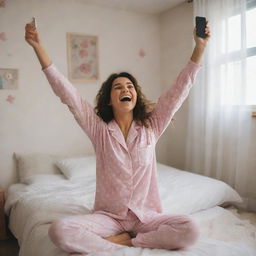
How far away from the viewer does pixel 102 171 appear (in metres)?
1.47

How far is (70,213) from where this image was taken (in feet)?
5.57

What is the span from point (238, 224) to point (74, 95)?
4.36ft

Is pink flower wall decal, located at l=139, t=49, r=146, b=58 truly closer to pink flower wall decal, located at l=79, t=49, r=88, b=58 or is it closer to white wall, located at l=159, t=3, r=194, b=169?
white wall, located at l=159, t=3, r=194, b=169

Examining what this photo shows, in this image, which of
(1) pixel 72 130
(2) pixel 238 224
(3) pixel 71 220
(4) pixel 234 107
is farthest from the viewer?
(1) pixel 72 130

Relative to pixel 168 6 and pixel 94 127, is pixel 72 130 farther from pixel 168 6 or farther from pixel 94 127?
pixel 168 6

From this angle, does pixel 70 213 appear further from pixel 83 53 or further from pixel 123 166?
pixel 83 53

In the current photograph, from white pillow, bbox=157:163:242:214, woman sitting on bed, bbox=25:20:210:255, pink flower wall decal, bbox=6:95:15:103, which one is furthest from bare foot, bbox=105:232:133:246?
pink flower wall decal, bbox=6:95:15:103

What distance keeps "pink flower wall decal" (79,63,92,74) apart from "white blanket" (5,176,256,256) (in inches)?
48.5

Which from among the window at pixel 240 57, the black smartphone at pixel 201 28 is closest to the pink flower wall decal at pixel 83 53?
the window at pixel 240 57

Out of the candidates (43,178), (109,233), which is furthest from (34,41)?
(43,178)

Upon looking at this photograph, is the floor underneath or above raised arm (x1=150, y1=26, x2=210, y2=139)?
underneath

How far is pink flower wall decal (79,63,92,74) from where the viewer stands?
2977 mm

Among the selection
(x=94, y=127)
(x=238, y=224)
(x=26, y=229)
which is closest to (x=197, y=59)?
(x=94, y=127)

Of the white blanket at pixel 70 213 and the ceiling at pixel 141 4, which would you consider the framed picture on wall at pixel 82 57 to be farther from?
the white blanket at pixel 70 213
